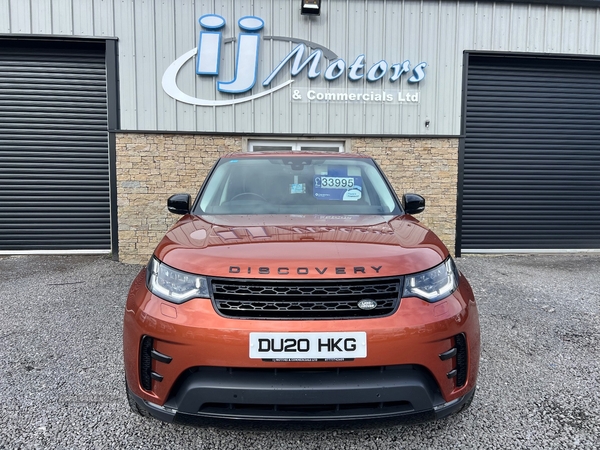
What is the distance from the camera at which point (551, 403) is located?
275cm

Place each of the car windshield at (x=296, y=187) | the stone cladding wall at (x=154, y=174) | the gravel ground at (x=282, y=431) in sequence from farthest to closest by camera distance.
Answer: the stone cladding wall at (x=154, y=174)
the car windshield at (x=296, y=187)
the gravel ground at (x=282, y=431)

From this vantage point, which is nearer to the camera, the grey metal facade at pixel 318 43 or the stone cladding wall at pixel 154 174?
the grey metal facade at pixel 318 43

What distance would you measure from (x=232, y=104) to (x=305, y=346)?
6.08 metres

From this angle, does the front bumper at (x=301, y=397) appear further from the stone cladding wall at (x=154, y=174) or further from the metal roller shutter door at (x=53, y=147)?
the metal roller shutter door at (x=53, y=147)

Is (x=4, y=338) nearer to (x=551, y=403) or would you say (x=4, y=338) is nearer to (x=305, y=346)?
(x=305, y=346)

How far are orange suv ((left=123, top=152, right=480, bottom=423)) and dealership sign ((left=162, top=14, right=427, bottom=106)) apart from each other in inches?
217

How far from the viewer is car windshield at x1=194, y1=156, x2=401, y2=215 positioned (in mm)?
3021

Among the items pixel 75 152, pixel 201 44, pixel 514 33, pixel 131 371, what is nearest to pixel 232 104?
pixel 201 44

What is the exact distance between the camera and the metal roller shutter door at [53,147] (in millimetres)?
7375

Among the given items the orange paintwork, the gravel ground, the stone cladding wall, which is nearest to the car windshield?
the orange paintwork

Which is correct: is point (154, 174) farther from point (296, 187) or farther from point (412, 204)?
point (412, 204)

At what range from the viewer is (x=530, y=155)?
8.04 meters

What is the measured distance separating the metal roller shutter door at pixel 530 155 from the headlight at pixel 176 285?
6785 millimetres

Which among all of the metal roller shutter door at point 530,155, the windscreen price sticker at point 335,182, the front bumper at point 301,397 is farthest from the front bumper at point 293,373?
the metal roller shutter door at point 530,155
